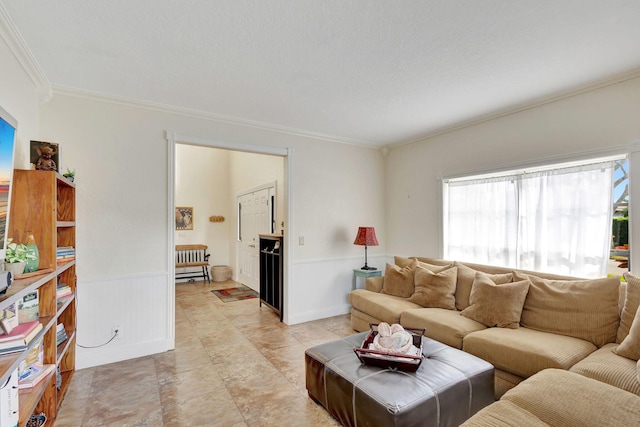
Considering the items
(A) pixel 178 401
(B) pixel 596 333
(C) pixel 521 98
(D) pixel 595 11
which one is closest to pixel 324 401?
(A) pixel 178 401

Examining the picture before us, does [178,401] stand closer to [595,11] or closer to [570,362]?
[570,362]

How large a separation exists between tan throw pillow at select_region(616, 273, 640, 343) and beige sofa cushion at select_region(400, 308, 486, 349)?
892 millimetres

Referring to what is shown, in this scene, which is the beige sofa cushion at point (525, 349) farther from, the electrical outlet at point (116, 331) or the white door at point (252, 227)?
the white door at point (252, 227)

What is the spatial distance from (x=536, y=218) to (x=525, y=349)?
1560 millimetres

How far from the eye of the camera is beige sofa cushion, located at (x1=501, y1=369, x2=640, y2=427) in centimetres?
137

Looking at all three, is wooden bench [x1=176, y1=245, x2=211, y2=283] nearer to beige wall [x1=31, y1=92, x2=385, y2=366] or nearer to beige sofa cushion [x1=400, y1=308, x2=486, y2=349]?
beige wall [x1=31, y1=92, x2=385, y2=366]

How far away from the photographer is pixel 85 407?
2205mm

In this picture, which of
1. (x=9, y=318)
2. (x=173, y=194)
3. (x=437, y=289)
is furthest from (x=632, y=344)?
(x=173, y=194)

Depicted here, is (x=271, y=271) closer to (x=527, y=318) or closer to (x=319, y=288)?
(x=319, y=288)

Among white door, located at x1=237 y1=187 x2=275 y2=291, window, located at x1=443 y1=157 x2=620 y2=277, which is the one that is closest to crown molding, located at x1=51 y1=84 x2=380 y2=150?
white door, located at x1=237 y1=187 x2=275 y2=291

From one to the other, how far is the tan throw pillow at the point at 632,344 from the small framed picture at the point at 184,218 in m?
7.09

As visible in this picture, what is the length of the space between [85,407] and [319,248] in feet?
9.20

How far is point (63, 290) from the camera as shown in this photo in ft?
7.70

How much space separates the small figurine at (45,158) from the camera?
7.18 ft
